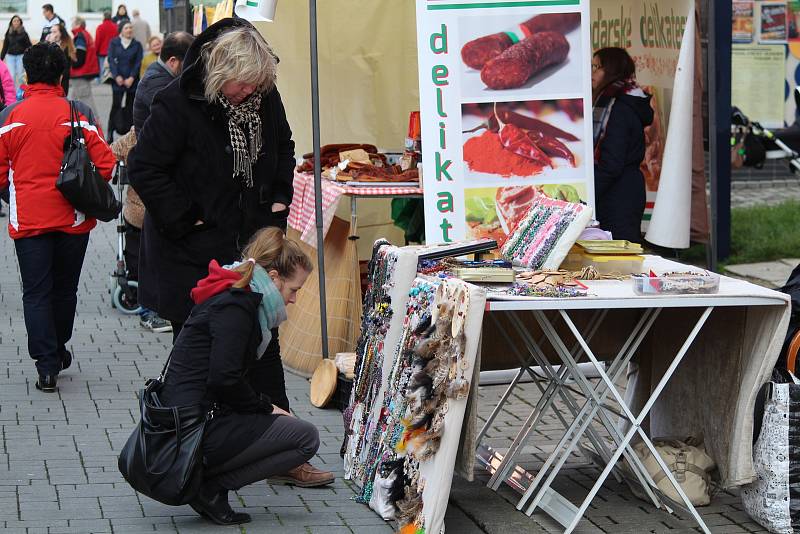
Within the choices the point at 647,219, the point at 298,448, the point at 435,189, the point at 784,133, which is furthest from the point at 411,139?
the point at 784,133

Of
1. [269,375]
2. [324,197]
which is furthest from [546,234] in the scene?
[324,197]

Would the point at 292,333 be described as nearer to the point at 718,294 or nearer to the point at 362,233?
the point at 362,233

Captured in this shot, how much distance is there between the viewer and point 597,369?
445cm

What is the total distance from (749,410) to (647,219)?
3743mm

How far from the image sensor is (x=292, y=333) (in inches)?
299

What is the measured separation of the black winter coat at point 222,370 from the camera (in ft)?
14.4

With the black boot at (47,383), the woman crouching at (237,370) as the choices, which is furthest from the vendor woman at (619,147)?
the woman crouching at (237,370)

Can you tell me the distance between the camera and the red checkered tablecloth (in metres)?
7.09

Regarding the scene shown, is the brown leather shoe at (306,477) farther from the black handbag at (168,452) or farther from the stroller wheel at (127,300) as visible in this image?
the stroller wheel at (127,300)

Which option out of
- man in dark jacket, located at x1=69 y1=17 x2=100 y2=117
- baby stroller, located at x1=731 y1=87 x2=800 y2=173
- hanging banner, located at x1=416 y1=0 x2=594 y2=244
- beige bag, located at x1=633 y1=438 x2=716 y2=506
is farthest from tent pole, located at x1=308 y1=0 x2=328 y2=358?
man in dark jacket, located at x1=69 y1=17 x2=100 y2=117

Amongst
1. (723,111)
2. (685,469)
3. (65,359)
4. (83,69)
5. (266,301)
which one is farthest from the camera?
(83,69)

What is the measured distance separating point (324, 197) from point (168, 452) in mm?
2959

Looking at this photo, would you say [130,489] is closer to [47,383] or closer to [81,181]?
[47,383]

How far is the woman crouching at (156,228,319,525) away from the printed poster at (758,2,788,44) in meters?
10.3
